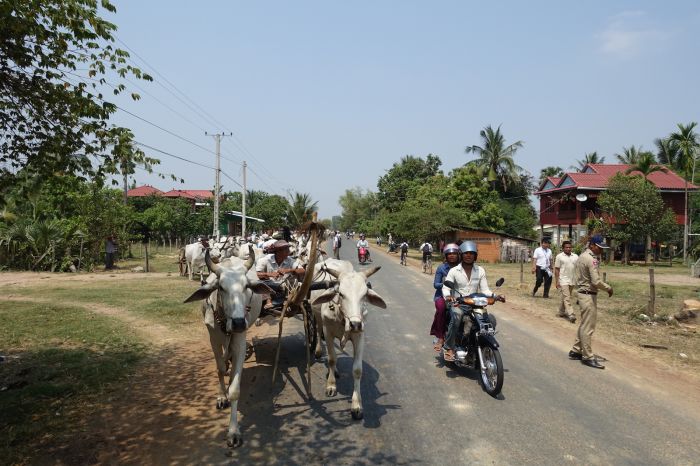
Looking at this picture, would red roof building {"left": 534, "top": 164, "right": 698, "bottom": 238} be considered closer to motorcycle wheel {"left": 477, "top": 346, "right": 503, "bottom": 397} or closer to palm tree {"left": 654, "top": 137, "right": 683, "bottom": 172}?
palm tree {"left": 654, "top": 137, "right": 683, "bottom": 172}

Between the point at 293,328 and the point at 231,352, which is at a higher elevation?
the point at 231,352

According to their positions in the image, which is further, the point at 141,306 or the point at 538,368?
the point at 141,306

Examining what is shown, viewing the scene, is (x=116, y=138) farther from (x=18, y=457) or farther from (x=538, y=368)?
(x=538, y=368)

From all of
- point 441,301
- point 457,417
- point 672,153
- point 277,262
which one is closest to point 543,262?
point 441,301

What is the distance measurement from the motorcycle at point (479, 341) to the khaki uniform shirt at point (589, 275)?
1.95m

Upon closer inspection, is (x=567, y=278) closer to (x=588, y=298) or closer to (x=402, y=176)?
(x=588, y=298)

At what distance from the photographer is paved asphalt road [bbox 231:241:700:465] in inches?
179

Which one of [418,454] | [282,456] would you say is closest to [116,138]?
[282,456]

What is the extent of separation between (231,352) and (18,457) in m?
2.15

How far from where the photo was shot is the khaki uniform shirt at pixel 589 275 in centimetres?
769

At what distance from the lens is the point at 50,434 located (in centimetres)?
498

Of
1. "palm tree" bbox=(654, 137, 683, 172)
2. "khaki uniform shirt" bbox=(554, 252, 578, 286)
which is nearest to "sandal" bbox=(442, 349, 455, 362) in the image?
"khaki uniform shirt" bbox=(554, 252, 578, 286)

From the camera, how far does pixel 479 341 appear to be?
6590 mm

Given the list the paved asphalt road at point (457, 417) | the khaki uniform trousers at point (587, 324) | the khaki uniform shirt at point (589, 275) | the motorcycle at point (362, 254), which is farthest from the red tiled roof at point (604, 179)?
the paved asphalt road at point (457, 417)
